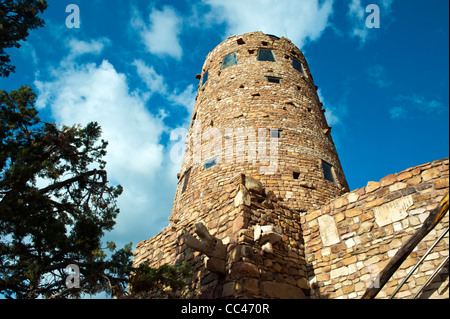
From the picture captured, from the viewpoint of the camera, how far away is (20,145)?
6.11 m

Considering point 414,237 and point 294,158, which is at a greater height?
point 294,158

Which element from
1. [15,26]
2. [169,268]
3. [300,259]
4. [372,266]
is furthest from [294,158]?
[15,26]

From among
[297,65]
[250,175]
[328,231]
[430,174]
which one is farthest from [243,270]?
[297,65]

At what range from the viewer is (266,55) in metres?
12.7

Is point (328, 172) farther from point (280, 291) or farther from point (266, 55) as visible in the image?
point (266, 55)

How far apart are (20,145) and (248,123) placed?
251 inches

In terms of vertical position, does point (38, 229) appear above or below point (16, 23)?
below

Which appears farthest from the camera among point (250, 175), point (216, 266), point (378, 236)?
point (250, 175)

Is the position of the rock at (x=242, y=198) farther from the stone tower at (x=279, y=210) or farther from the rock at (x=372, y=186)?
the rock at (x=372, y=186)

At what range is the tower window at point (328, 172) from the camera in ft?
30.9

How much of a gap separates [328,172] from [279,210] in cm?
376

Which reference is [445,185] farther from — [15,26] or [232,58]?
[15,26]

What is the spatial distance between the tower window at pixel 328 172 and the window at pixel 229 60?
582 cm

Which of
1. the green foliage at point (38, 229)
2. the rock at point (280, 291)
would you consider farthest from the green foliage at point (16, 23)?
the rock at point (280, 291)
